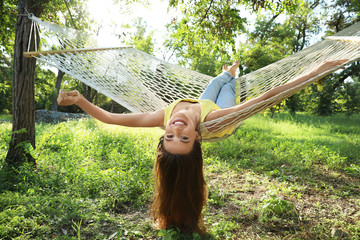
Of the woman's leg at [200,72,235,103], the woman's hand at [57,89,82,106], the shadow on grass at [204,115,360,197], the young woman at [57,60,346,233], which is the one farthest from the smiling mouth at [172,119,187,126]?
the shadow on grass at [204,115,360,197]

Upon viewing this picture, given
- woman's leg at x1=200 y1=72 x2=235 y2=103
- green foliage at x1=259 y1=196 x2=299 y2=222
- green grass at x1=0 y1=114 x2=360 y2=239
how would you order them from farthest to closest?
woman's leg at x1=200 y1=72 x2=235 y2=103 < green foliage at x1=259 y1=196 x2=299 y2=222 < green grass at x1=0 y1=114 x2=360 y2=239

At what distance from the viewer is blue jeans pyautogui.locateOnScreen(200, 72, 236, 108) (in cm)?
235

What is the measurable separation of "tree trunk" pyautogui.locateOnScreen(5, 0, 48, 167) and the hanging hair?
149 cm

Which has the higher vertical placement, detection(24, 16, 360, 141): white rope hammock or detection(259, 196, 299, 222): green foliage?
detection(24, 16, 360, 141): white rope hammock

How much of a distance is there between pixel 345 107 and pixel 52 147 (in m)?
9.05

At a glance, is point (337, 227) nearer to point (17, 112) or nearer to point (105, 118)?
point (105, 118)

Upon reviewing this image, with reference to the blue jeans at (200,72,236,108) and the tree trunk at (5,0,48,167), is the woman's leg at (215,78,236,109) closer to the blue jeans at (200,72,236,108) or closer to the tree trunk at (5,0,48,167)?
the blue jeans at (200,72,236,108)

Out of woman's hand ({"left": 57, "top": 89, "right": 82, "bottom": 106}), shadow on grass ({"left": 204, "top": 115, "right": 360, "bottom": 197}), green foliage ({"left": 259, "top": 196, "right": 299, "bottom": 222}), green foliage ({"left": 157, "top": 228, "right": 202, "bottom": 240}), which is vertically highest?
woman's hand ({"left": 57, "top": 89, "right": 82, "bottom": 106})

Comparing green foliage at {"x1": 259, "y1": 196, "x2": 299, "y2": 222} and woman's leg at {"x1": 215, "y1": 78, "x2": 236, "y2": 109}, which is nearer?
green foliage at {"x1": 259, "y1": 196, "x2": 299, "y2": 222}

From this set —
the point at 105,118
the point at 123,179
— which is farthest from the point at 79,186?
the point at 105,118

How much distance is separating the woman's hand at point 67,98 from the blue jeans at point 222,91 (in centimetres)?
128

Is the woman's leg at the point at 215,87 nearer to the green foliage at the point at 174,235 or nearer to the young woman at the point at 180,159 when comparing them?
the young woman at the point at 180,159

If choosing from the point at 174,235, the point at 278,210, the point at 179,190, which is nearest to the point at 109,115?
the point at 179,190

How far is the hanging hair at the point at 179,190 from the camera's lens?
141 centimetres
